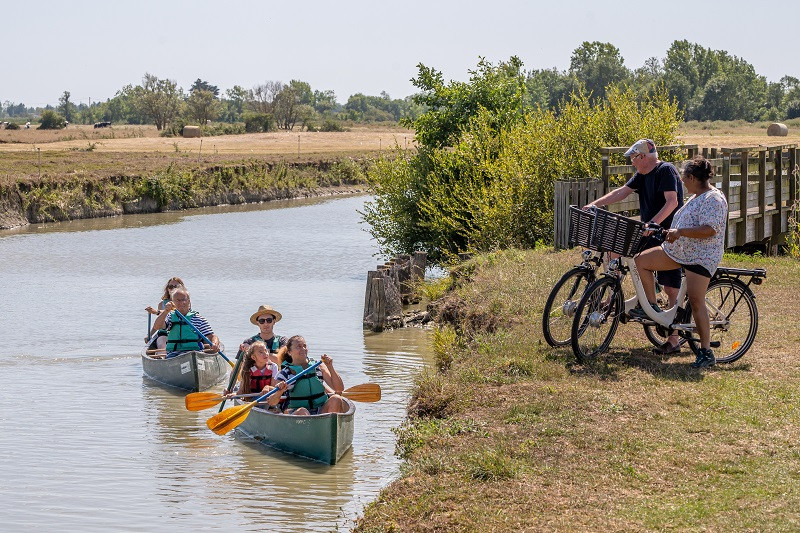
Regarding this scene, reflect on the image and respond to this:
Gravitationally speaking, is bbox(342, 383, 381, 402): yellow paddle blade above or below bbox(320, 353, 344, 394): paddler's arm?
below

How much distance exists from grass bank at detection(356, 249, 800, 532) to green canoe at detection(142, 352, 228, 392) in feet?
13.6

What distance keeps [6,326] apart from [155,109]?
4884 inches

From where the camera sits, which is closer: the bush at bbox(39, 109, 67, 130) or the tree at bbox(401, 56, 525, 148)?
the tree at bbox(401, 56, 525, 148)

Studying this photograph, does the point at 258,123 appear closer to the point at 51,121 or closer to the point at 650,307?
the point at 51,121

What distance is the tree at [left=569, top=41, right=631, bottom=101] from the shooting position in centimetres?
13700

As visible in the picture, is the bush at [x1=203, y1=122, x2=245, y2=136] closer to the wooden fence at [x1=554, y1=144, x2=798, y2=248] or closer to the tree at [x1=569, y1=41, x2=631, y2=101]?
the tree at [x1=569, y1=41, x2=631, y2=101]

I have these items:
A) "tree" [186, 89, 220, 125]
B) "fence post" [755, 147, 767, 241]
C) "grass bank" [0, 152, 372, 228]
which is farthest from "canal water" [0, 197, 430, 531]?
"tree" [186, 89, 220, 125]

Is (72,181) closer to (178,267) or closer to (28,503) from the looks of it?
(178,267)

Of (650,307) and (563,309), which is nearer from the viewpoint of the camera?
(650,307)

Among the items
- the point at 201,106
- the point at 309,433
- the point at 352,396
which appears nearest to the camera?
the point at 309,433

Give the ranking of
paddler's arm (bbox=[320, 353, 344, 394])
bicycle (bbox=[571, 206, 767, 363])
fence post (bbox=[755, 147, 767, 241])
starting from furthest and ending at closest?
fence post (bbox=[755, 147, 767, 241]) < paddler's arm (bbox=[320, 353, 344, 394]) < bicycle (bbox=[571, 206, 767, 363])

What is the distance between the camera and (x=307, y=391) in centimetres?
1163

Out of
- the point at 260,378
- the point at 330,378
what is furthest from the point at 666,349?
the point at 260,378

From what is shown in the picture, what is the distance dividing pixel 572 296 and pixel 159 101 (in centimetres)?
13567
